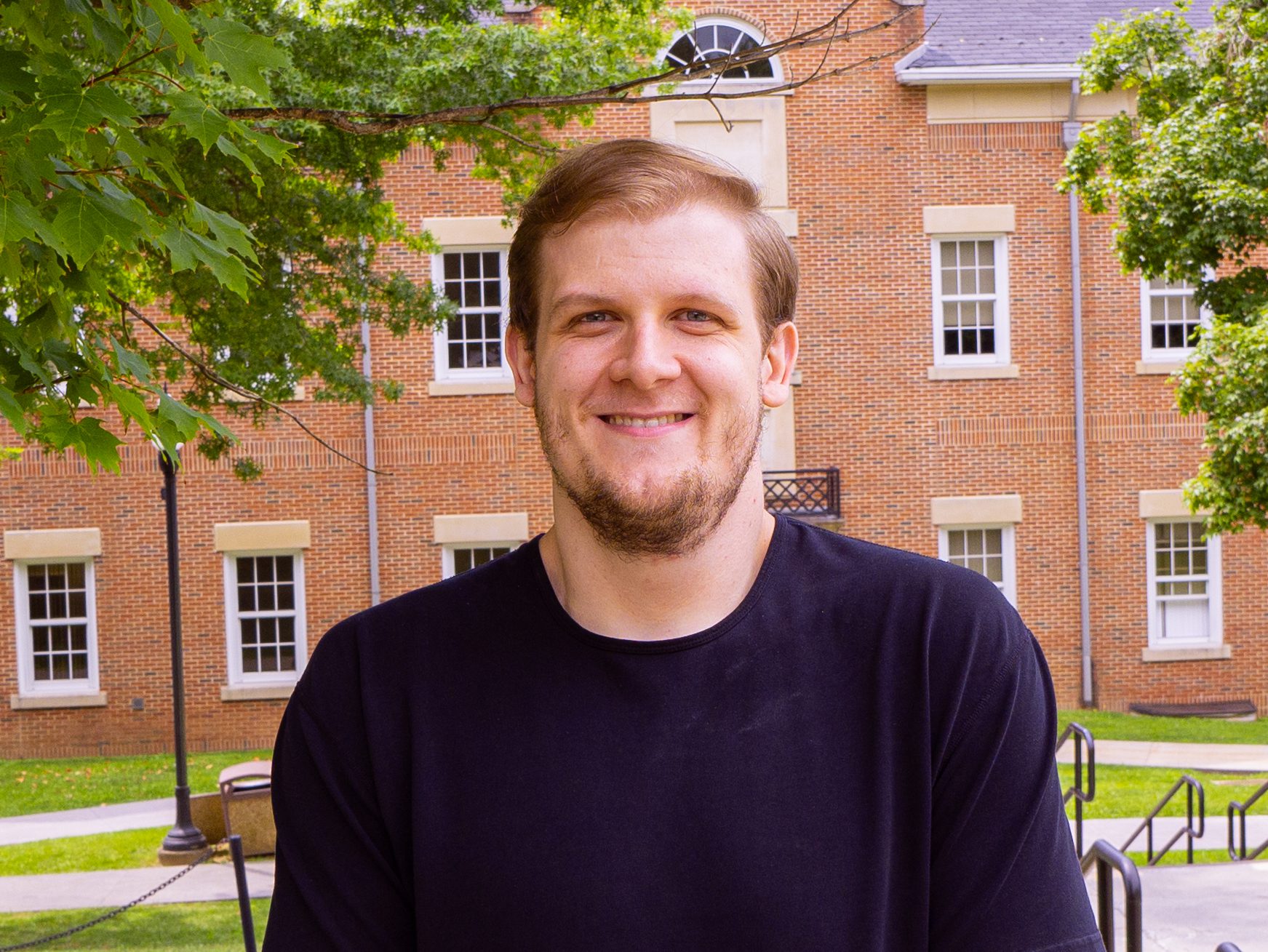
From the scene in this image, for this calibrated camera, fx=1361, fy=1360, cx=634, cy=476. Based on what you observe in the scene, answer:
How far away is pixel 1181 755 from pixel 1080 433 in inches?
185

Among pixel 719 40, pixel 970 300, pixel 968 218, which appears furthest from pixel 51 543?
pixel 968 218

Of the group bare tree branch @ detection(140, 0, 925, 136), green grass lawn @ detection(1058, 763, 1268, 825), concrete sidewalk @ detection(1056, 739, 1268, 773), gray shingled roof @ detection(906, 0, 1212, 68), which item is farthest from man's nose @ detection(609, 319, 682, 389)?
gray shingled roof @ detection(906, 0, 1212, 68)

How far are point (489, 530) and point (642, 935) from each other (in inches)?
637

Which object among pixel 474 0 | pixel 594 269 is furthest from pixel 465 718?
pixel 474 0

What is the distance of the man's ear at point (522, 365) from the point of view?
84.0 inches

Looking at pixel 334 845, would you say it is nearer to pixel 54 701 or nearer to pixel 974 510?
pixel 974 510

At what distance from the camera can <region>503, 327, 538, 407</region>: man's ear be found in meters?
2.13

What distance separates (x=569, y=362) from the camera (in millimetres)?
1947

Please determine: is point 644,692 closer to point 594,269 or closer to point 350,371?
point 594,269

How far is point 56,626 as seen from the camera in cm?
1797

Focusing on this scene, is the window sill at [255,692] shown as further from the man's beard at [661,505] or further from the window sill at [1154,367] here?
the man's beard at [661,505]

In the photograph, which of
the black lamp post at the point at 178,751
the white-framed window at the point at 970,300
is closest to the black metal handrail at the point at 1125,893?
the black lamp post at the point at 178,751

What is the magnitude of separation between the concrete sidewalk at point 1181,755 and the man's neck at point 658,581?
520 inches

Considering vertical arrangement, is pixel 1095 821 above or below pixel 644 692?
below
